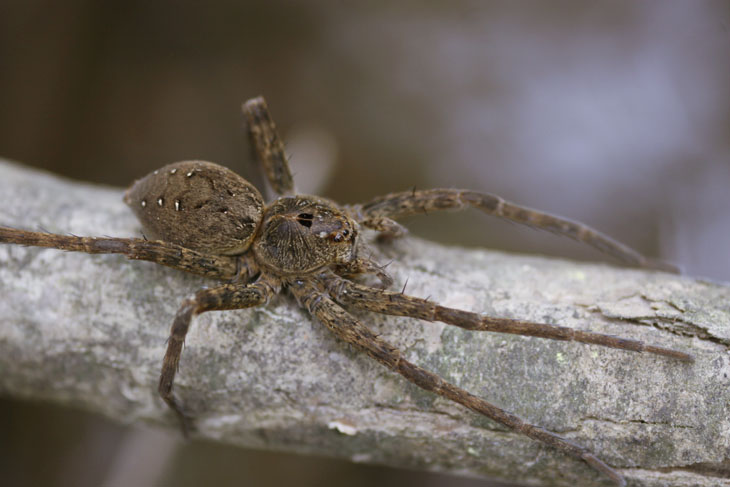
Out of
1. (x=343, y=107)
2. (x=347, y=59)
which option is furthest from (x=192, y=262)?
(x=347, y=59)

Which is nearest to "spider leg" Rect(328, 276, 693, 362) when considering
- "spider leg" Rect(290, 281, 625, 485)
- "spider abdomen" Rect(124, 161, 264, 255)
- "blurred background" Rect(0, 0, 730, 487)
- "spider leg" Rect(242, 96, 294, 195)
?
"spider leg" Rect(290, 281, 625, 485)

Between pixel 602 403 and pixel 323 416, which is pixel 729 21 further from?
pixel 323 416

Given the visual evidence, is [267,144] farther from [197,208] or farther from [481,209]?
[481,209]

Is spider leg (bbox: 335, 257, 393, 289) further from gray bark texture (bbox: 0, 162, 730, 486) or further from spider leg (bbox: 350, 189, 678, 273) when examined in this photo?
spider leg (bbox: 350, 189, 678, 273)

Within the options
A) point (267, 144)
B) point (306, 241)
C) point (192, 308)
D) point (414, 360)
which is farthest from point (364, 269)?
point (267, 144)

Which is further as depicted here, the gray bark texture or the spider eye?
the spider eye
